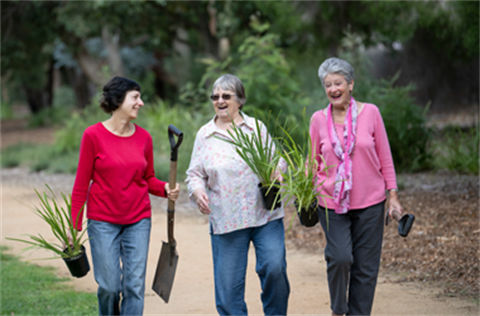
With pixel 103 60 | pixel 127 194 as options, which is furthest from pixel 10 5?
pixel 127 194

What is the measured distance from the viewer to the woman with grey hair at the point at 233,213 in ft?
11.5

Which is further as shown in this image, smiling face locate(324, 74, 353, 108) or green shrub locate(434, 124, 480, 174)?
green shrub locate(434, 124, 480, 174)

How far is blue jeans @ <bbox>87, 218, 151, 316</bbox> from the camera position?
11.4 feet

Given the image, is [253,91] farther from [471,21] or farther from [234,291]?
[234,291]

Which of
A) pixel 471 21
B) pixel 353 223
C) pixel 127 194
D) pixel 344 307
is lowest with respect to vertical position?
pixel 344 307

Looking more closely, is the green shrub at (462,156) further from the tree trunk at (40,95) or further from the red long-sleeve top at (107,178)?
the tree trunk at (40,95)

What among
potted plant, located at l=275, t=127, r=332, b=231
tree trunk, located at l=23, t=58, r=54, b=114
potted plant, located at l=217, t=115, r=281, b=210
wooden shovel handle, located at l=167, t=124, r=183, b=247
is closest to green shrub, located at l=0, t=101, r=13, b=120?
tree trunk, located at l=23, t=58, r=54, b=114

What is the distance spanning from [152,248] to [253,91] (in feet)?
14.1

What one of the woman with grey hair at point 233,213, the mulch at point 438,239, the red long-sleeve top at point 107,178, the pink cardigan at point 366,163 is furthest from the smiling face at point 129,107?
the mulch at point 438,239

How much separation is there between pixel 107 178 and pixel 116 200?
16 cm

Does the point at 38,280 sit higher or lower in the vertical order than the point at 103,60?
lower

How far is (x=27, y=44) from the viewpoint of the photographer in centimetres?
1883

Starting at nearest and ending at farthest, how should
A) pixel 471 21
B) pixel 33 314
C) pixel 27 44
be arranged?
pixel 33 314 < pixel 471 21 < pixel 27 44

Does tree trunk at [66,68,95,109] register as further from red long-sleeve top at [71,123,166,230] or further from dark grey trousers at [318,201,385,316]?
dark grey trousers at [318,201,385,316]
